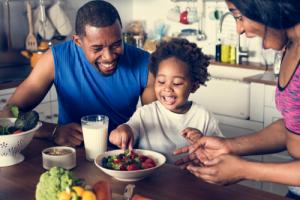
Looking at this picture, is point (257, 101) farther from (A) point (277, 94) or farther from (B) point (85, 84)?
(A) point (277, 94)

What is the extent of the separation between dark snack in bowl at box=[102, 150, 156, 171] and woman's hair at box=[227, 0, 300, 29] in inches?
21.8

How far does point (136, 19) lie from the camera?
459 cm

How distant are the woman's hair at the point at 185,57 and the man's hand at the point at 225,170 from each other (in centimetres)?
72

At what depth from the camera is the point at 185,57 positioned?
1.94 metres

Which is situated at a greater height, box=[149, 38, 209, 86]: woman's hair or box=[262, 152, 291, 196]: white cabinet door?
box=[149, 38, 209, 86]: woman's hair

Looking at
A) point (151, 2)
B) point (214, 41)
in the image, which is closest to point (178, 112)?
point (214, 41)

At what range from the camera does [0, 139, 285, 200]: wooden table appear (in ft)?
4.22

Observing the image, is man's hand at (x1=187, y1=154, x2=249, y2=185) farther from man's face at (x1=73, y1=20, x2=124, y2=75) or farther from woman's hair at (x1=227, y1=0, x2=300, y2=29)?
man's face at (x1=73, y1=20, x2=124, y2=75)

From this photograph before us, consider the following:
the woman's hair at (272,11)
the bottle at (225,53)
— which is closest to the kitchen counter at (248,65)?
the bottle at (225,53)

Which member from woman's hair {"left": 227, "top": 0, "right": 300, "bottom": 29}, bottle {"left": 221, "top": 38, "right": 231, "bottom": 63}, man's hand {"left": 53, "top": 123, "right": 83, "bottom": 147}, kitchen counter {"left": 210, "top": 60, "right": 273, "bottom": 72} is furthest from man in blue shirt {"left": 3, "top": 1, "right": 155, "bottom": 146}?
bottle {"left": 221, "top": 38, "right": 231, "bottom": 63}

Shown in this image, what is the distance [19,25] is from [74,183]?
2.93 metres

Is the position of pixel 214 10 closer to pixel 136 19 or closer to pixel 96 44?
pixel 136 19

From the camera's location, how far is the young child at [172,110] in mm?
1879

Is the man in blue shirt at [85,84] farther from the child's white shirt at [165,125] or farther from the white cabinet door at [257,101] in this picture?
the white cabinet door at [257,101]
